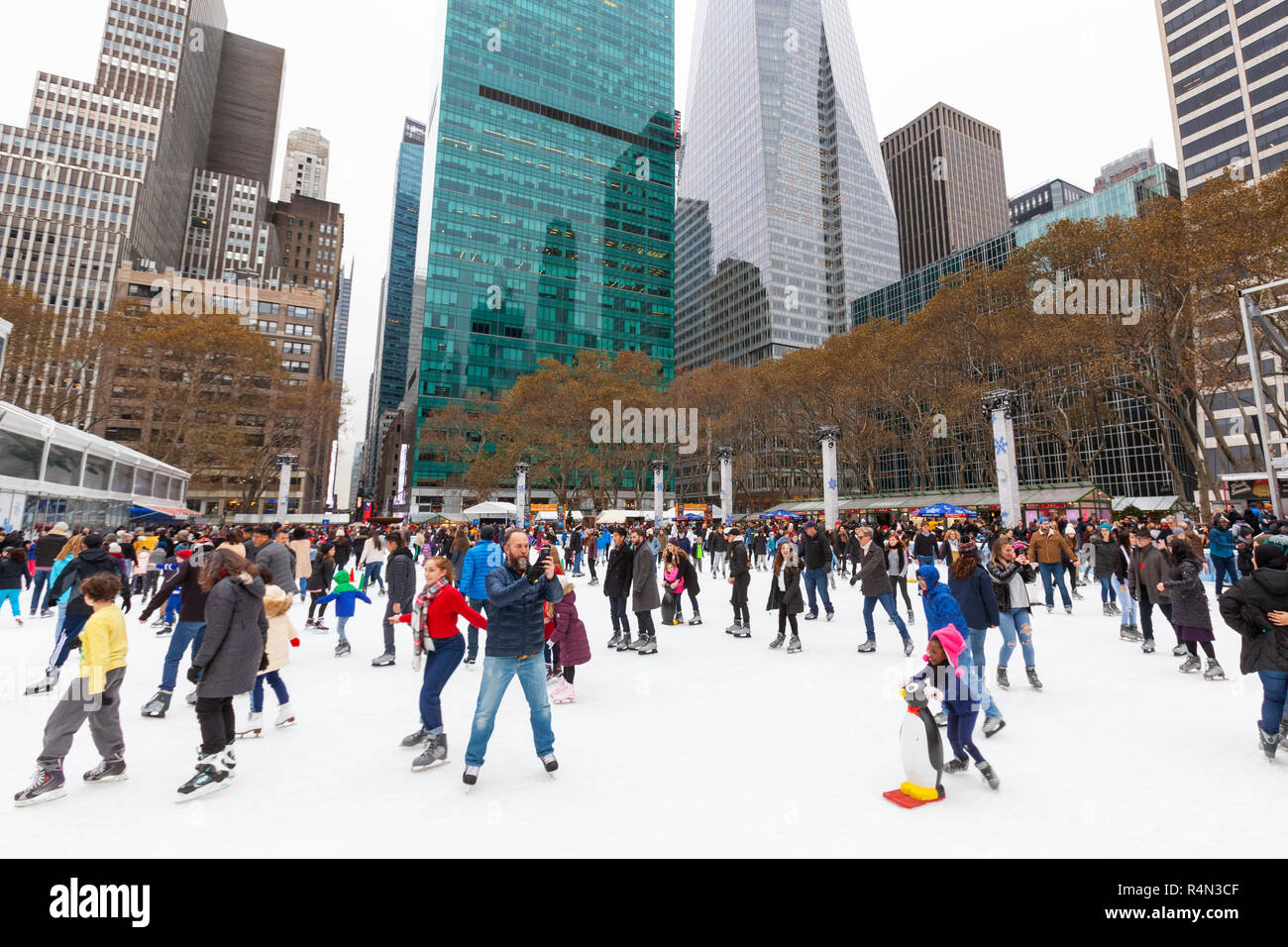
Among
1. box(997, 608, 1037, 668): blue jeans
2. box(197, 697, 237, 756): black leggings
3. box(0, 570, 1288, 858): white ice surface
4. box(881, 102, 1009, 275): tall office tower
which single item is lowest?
box(0, 570, 1288, 858): white ice surface

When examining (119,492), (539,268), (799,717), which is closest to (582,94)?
(539,268)

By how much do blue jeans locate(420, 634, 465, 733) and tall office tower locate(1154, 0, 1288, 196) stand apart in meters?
74.3

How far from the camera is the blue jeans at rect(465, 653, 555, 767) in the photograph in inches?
152

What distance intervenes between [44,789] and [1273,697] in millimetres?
8478

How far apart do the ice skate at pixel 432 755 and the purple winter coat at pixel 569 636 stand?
1883 mm

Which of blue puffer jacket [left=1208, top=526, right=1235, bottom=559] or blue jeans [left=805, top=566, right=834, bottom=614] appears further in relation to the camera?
blue puffer jacket [left=1208, top=526, right=1235, bottom=559]

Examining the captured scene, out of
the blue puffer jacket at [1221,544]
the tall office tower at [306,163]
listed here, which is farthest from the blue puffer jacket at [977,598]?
the tall office tower at [306,163]

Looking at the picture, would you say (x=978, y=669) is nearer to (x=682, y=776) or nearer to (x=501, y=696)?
(x=682, y=776)

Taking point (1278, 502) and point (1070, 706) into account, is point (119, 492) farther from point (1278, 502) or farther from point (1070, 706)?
point (1278, 502)

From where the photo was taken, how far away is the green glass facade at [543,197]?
7956 cm

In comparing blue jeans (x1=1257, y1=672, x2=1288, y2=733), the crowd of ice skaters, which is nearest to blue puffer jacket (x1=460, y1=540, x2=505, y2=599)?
the crowd of ice skaters

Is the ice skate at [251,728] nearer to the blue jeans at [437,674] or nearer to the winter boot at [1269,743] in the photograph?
the blue jeans at [437,674]

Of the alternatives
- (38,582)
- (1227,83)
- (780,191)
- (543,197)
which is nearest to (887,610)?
(38,582)

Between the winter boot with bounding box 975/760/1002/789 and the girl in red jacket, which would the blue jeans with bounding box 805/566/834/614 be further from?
the girl in red jacket
